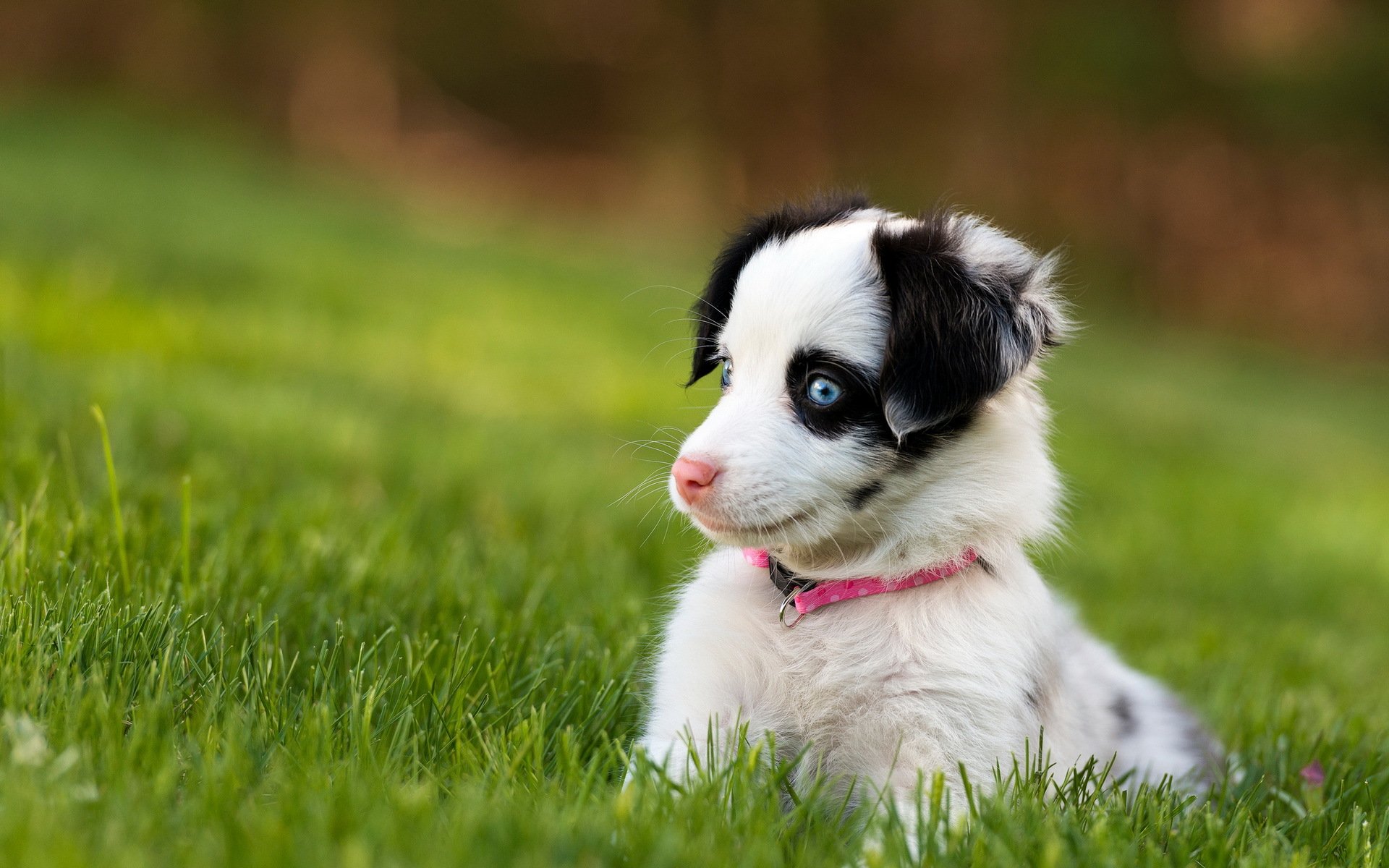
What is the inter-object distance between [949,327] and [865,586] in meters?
0.64

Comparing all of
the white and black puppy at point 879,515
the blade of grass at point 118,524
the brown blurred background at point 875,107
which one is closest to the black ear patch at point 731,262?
the white and black puppy at point 879,515

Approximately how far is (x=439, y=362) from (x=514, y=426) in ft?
5.79

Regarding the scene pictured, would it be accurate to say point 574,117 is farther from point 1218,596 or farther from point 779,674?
point 779,674

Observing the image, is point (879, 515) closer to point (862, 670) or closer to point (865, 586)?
point (865, 586)

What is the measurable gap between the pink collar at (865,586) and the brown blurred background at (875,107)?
66.4ft

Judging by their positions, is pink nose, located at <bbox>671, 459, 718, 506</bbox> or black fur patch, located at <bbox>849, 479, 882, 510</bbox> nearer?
pink nose, located at <bbox>671, 459, 718, 506</bbox>

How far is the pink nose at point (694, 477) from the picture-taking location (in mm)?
2703

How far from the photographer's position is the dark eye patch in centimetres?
288

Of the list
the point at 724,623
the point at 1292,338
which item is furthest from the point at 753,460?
the point at 1292,338

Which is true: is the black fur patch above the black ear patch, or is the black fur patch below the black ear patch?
below

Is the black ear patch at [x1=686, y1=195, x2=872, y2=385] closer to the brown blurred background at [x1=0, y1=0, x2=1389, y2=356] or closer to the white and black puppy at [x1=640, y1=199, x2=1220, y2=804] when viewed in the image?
the white and black puppy at [x1=640, y1=199, x2=1220, y2=804]

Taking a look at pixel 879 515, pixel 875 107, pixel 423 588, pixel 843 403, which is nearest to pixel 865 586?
pixel 879 515

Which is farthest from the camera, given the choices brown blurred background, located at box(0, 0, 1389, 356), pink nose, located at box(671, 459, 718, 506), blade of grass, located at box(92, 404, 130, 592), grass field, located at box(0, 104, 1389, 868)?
brown blurred background, located at box(0, 0, 1389, 356)

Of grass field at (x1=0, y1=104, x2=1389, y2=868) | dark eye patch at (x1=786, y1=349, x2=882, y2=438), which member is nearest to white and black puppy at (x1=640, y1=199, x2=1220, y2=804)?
dark eye patch at (x1=786, y1=349, x2=882, y2=438)
